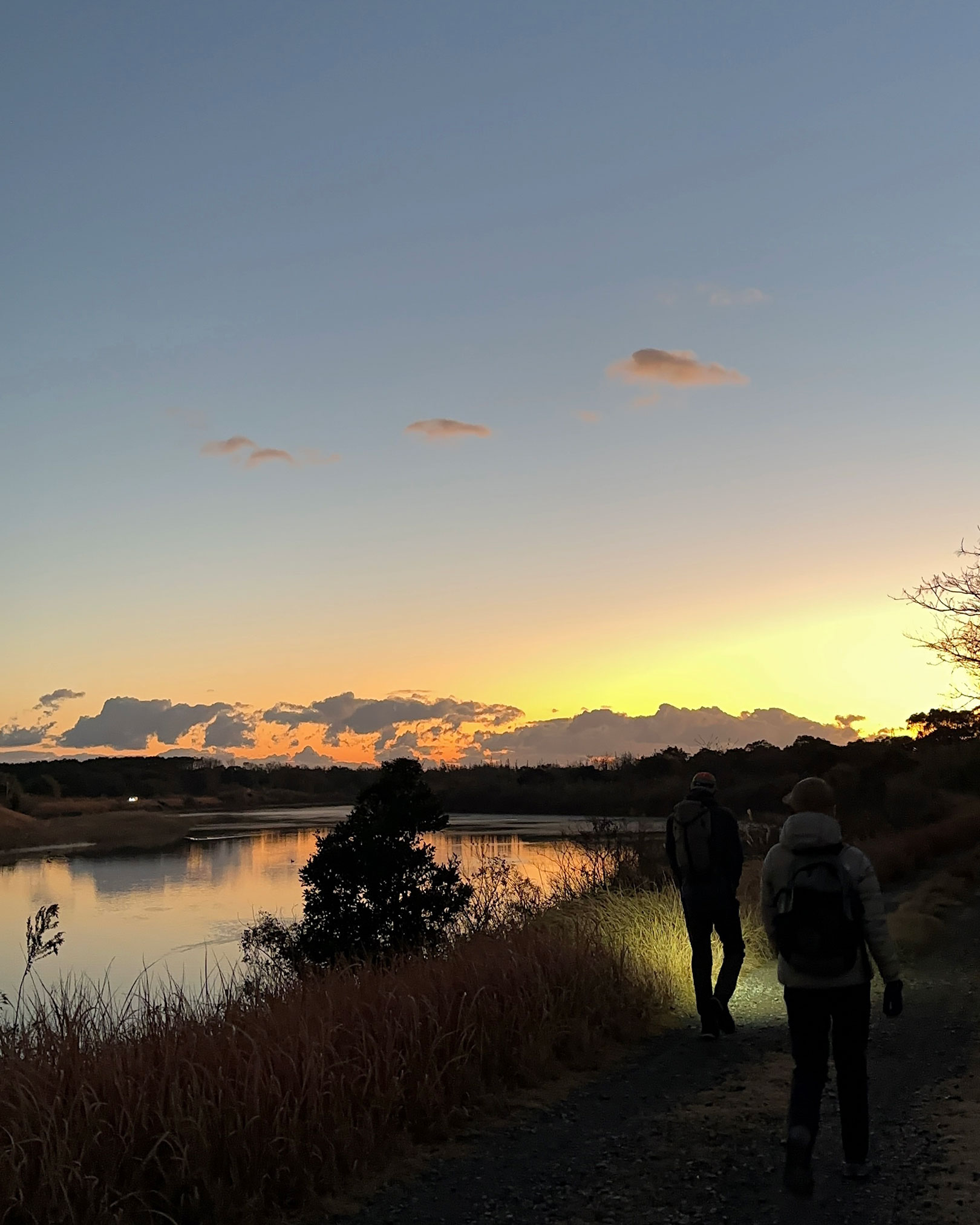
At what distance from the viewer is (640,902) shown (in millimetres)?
12016

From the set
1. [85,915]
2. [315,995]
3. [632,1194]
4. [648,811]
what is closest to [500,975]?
[315,995]

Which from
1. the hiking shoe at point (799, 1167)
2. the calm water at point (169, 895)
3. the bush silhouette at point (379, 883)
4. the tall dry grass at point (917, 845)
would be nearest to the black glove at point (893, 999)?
the hiking shoe at point (799, 1167)

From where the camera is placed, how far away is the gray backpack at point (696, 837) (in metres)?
8.43

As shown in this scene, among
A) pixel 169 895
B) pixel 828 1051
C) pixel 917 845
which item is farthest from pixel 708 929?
pixel 169 895

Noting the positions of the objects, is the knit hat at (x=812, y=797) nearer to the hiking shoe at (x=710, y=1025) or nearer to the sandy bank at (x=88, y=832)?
the hiking shoe at (x=710, y=1025)

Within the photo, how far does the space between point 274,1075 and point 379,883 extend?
9.16 metres

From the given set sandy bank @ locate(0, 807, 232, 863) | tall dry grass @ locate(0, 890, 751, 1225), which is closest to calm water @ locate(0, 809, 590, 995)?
tall dry grass @ locate(0, 890, 751, 1225)

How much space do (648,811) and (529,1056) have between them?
73605 millimetres

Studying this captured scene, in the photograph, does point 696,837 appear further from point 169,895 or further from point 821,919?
point 169,895

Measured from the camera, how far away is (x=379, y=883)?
14961 millimetres

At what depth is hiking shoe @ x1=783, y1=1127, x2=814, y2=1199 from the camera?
4914mm

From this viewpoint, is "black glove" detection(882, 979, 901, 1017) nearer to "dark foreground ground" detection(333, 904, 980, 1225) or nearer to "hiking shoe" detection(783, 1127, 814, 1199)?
"hiking shoe" detection(783, 1127, 814, 1199)

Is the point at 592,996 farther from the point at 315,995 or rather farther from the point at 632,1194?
the point at 632,1194

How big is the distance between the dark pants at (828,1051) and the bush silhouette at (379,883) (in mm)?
9736
